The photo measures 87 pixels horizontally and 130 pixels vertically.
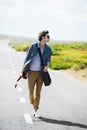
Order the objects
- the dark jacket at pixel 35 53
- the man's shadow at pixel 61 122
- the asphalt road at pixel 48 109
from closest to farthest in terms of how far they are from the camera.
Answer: the asphalt road at pixel 48 109
the man's shadow at pixel 61 122
the dark jacket at pixel 35 53

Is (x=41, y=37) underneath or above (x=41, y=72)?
above

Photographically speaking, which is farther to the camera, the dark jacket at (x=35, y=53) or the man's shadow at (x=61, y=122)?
the dark jacket at (x=35, y=53)

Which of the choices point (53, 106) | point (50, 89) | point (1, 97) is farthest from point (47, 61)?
point (50, 89)

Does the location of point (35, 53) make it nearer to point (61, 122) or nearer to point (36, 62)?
point (36, 62)

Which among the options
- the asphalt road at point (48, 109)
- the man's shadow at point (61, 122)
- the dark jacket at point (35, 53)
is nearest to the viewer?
the asphalt road at point (48, 109)

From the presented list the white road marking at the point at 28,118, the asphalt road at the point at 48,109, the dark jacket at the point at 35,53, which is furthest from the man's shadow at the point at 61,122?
the dark jacket at the point at 35,53

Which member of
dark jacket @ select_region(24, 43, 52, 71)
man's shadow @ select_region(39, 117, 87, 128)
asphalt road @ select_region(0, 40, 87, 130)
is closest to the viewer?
asphalt road @ select_region(0, 40, 87, 130)

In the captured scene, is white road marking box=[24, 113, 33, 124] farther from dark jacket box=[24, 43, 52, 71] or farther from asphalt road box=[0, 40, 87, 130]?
dark jacket box=[24, 43, 52, 71]

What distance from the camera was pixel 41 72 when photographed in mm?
11422

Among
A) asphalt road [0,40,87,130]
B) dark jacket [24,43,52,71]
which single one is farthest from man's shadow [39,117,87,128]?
dark jacket [24,43,52,71]

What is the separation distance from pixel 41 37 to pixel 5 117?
6.58 feet

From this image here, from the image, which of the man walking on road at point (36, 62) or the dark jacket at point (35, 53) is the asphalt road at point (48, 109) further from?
the dark jacket at point (35, 53)

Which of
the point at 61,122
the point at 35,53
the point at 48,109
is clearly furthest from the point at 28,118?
the point at 48,109

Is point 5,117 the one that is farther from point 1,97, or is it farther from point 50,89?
point 50,89
